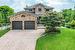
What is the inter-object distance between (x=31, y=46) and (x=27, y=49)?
2.38 metres

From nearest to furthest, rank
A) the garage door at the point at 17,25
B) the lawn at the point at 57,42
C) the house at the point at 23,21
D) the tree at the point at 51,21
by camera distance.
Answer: the lawn at the point at 57,42 < the tree at the point at 51,21 < the house at the point at 23,21 < the garage door at the point at 17,25

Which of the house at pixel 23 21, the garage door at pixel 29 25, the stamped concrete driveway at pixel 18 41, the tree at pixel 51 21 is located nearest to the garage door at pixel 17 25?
the house at pixel 23 21

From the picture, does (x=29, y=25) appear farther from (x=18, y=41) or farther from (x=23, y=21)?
(x=18, y=41)

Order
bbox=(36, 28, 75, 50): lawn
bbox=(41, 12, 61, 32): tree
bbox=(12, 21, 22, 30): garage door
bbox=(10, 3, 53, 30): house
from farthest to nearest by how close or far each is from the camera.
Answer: bbox=(12, 21, 22, 30): garage door < bbox=(10, 3, 53, 30): house < bbox=(41, 12, 61, 32): tree < bbox=(36, 28, 75, 50): lawn

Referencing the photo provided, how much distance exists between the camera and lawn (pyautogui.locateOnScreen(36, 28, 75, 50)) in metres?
47.4

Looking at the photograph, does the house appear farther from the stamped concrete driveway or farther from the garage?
the stamped concrete driveway

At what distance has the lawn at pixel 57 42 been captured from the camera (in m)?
47.4

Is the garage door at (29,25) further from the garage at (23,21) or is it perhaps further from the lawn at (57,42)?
the lawn at (57,42)

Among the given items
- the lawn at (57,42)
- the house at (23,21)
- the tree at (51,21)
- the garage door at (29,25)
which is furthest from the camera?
the garage door at (29,25)

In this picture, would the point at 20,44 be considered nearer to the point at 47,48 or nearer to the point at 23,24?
the point at 47,48

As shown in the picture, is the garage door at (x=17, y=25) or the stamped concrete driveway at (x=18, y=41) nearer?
the stamped concrete driveway at (x=18, y=41)

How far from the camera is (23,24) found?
71.1m

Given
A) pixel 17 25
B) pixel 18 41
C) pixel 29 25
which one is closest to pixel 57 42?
pixel 18 41

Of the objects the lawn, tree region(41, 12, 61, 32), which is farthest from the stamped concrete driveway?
tree region(41, 12, 61, 32)
